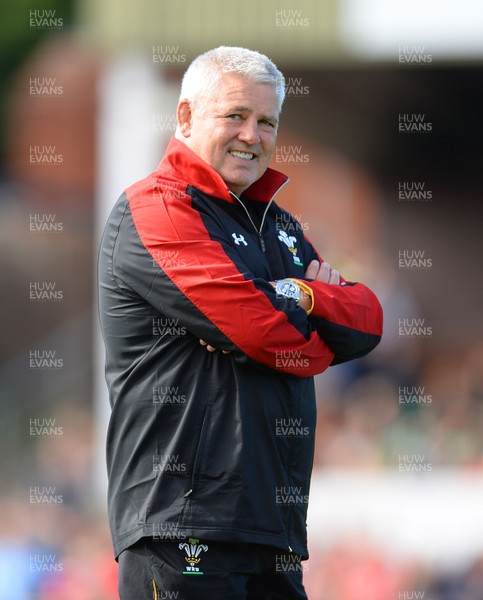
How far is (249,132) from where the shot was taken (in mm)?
3303

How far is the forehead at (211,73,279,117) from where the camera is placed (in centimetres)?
329

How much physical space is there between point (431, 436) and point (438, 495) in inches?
17.7

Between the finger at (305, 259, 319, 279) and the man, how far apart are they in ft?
0.43

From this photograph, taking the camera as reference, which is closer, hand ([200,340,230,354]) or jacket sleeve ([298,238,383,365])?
hand ([200,340,230,354])

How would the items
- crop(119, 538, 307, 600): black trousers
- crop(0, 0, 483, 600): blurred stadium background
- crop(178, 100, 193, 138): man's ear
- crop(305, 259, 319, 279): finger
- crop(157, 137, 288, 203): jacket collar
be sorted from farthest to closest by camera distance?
crop(0, 0, 483, 600): blurred stadium background < crop(305, 259, 319, 279): finger < crop(178, 100, 193, 138): man's ear < crop(157, 137, 288, 203): jacket collar < crop(119, 538, 307, 600): black trousers

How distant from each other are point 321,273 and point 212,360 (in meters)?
0.55

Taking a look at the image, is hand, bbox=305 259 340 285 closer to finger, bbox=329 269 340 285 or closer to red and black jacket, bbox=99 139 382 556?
finger, bbox=329 269 340 285

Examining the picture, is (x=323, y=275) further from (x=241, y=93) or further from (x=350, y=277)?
(x=350, y=277)

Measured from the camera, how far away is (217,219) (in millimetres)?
3268

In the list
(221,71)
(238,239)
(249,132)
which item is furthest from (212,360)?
(221,71)

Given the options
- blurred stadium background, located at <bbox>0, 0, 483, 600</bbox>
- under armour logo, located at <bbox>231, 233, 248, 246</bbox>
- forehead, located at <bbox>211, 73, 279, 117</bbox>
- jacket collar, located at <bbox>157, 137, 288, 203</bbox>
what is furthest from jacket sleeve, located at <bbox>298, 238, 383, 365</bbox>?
blurred stadium background, located at <bbox>0, 0, 483, 600</bbox>

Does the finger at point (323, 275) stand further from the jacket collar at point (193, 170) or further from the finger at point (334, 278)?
the jacket collar at point (193, 170)

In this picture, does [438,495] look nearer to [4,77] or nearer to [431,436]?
[431,436]

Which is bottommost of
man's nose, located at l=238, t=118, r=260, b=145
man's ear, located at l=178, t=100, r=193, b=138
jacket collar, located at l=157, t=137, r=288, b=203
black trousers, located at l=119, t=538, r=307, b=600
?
black trousers, located at l=119, t=538, r=307, b=600
